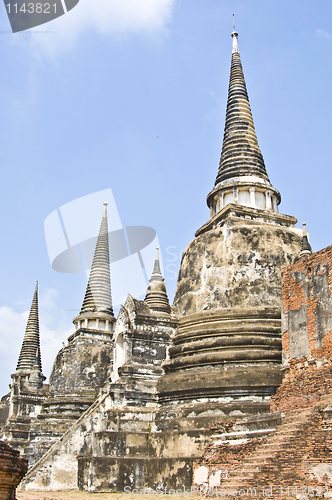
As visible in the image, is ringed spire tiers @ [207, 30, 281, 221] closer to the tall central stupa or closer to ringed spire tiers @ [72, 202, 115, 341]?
the tall central stupa

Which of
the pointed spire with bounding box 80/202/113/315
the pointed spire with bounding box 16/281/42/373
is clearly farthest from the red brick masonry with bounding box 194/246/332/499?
the pointed spire with bounding box 16/281/42/373

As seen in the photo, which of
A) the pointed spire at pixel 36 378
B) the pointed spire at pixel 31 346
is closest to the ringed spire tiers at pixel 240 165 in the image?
the pointed spire at pixel 36 378

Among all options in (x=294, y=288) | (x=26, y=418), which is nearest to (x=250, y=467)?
(x=294, y=288)

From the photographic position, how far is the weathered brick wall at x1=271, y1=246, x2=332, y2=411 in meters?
11.2

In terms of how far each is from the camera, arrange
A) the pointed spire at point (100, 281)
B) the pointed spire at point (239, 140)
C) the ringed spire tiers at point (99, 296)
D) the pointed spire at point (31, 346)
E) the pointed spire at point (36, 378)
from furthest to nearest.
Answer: the pointed spire at point (31, 346) → the pointed spire at point (36, 378) → the pointed spire at point (100, 281) → the ringed spire tiers at point (99, 296) → the pointed spire at point (239, 140)

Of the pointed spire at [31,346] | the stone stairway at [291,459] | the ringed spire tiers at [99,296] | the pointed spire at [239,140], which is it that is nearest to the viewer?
the stone stairway at [291,459]

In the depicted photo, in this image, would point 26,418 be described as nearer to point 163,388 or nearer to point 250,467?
point 163,388

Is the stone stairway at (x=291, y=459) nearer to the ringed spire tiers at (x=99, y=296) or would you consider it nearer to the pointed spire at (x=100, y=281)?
the ringed spire tiers at (x=99, y=296)

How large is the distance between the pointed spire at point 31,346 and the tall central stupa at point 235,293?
16763 mm

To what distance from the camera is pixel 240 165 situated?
19656 mm

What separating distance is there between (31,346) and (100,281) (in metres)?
7.75

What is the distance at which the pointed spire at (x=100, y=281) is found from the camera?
27.0 meters

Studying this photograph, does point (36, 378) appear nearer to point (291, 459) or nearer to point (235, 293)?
point (235, 293)

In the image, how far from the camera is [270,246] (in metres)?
16.5
